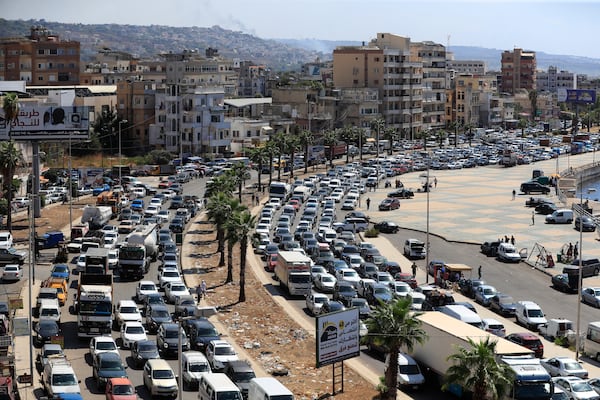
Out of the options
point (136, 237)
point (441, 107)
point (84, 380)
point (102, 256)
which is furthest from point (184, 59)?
point (84, 380)

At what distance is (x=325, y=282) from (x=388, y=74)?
331 feet

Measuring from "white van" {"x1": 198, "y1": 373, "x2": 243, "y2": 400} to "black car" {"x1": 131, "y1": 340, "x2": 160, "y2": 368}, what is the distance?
15.9ft

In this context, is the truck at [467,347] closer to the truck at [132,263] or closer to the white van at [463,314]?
the white van at [463,314]

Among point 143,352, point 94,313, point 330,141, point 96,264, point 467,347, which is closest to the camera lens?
point 467,347

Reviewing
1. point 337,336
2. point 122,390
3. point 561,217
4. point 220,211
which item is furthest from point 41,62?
point 122,390

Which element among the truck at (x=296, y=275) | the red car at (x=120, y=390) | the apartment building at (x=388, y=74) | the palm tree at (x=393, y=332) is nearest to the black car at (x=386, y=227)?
the truck at (x=296, y=275)

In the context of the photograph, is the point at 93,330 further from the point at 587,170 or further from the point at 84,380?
the point at 587,170

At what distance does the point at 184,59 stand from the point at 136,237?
9093 cm

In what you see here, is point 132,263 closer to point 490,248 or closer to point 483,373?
point 490,248

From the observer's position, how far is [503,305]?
1868 inches

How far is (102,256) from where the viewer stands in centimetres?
4631

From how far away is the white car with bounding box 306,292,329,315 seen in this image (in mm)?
45375

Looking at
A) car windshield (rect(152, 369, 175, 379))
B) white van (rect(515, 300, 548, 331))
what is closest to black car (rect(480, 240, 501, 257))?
white van (rect(515, 300, 548, 331))

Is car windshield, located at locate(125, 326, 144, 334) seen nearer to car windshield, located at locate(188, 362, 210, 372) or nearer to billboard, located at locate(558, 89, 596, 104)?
car windshield, located at locate(188, 362, 210, 372)
